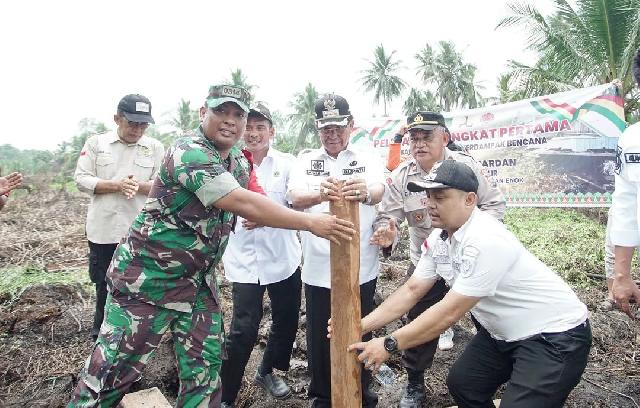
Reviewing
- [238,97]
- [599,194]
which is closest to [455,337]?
[238,97]

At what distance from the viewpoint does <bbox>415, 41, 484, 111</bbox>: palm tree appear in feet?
117

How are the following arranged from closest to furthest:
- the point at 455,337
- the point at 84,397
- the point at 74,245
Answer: the point at 84,397, the point at 455,337, the point at 74,245

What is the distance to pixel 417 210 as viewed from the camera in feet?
10.9

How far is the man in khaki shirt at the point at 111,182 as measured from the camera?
3.66m

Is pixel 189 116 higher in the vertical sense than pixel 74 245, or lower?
higher

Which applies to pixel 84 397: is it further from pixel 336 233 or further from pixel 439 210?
pixel 439 210

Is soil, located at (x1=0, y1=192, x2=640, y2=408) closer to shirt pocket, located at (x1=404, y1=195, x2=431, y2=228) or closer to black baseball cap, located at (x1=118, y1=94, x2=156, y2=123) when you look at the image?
shirt pocket, located at (x1=404, y1=195, x2=431, y2=228)

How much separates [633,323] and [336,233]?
404 cm

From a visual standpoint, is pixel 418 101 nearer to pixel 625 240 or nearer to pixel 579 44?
pixel 579 44

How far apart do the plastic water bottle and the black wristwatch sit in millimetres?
1571

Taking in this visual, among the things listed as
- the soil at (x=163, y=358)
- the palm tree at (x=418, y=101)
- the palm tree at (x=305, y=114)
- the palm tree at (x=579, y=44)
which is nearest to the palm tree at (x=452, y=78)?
the palm tree at (x=418, y=101)

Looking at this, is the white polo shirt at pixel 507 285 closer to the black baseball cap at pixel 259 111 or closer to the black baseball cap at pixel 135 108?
the black baseball cap at pixel 259 111

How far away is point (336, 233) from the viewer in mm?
1891

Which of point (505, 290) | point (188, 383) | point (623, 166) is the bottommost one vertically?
point (188, 383)
